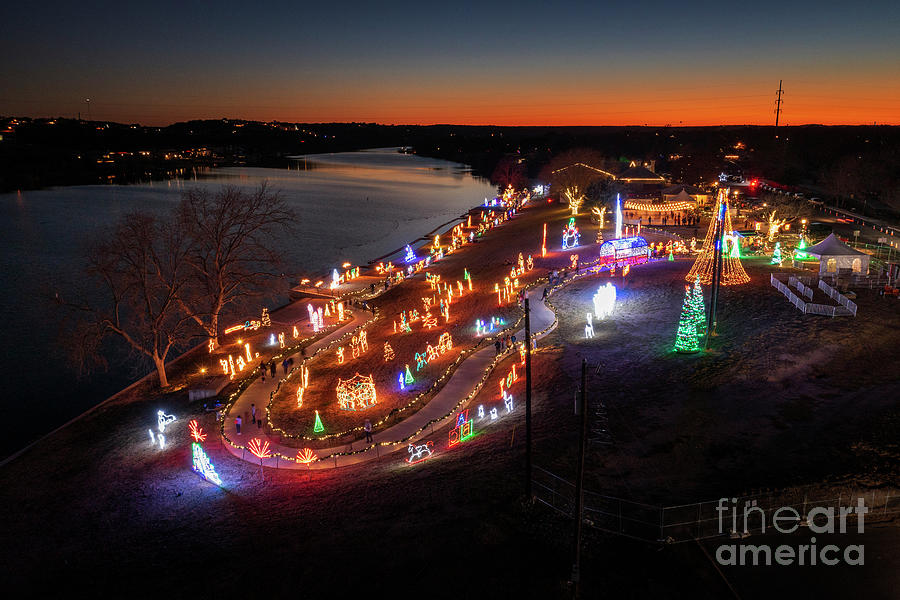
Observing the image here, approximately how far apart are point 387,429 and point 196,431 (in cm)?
761

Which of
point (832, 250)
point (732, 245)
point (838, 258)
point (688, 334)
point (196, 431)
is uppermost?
point (832, 250)

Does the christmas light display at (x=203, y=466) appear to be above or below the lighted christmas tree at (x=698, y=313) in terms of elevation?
below

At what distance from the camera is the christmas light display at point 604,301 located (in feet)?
104

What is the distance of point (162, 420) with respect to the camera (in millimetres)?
24125

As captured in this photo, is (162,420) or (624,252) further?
(624,252)

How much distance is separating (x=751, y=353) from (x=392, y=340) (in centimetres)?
1779

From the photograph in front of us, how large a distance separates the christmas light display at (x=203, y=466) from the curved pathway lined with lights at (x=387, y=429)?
122 cm

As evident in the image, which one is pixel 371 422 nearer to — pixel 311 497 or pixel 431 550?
pixel 311 497

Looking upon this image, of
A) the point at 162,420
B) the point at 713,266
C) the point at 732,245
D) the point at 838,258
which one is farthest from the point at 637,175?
the point at 162,420

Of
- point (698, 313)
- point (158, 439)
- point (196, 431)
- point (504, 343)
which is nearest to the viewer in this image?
point (196, 431)

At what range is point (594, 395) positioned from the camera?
2133 centimetres

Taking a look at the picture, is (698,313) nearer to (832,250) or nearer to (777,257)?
(832,250)

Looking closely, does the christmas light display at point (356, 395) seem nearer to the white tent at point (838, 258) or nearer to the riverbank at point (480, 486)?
the riverbank at point (480, 486)

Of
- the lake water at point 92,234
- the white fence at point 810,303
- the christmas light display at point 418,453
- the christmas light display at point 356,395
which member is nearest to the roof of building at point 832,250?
the white fence at point 810,303
